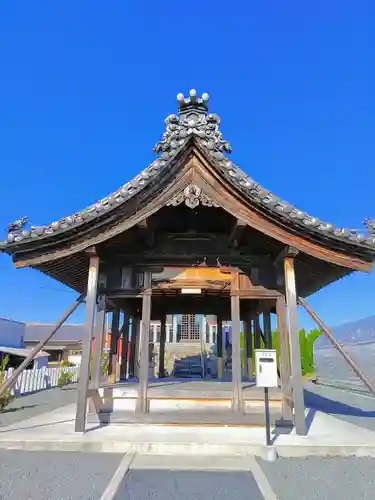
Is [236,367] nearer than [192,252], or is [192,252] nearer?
[236,367]

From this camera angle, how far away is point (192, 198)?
20.0ft

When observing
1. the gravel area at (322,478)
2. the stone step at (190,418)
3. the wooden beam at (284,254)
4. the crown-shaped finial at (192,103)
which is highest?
the crown-shaped finial at (192,103)

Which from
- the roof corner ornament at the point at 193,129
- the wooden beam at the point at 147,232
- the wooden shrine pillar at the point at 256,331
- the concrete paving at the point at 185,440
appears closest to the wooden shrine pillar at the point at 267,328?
the wooden shrine pillar at the point at 256,331

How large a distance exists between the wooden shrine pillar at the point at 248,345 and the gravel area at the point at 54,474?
7072 millimetres

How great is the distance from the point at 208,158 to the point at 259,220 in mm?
1501

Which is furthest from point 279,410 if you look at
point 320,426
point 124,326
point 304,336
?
point 304,336

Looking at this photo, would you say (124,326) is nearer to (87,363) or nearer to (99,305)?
(99,305)

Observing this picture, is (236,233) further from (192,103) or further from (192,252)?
(192,103)

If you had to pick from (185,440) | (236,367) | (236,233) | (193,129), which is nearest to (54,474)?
(185,440)

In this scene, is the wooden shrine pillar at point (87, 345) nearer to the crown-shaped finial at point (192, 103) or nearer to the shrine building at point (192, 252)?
the shrine building at point (192, 252)

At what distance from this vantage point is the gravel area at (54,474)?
11.7ft

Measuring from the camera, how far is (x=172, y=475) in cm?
408

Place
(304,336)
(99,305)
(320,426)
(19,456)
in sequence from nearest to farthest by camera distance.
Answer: (19,456) → (320,426) → (99,305) → (304,336)

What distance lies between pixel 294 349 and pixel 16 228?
567 centimetres
